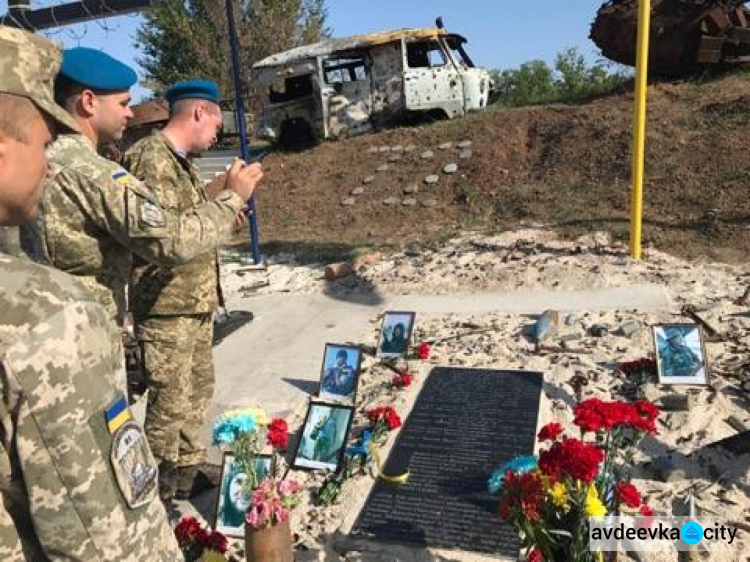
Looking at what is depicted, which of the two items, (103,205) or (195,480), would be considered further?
(195,480)

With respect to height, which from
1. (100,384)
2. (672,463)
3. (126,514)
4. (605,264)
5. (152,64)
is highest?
(152,64)

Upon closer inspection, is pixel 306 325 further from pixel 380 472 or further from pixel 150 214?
pixel 150 214

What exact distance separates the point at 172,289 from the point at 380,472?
132 centimetres

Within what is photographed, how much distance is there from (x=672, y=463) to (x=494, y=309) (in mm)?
2430

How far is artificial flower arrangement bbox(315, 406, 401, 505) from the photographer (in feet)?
10.2

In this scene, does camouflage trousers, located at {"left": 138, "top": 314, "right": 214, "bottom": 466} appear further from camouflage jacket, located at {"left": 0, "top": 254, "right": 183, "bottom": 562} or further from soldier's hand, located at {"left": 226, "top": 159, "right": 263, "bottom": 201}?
camouflage jacket, located at {"left": 0, "top": 254, "right": 183, "bottom": 562}

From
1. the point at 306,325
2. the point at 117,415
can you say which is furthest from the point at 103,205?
the point at 306,325

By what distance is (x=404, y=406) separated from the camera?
3.78 m

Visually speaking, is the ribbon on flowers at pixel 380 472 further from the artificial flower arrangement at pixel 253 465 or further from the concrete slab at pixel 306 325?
the concrete slab at pixel 306 325

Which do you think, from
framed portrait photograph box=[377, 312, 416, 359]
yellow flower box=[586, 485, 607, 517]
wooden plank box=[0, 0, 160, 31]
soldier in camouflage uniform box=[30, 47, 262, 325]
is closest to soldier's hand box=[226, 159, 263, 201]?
soldier in camouflage uniform box=[30, 47, 262, 325]

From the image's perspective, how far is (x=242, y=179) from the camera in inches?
103

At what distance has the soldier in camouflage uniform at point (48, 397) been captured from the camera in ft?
3.28

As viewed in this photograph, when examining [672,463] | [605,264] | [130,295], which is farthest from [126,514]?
[605,264]

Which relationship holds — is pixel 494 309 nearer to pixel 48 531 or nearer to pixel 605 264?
pixel 605 264
